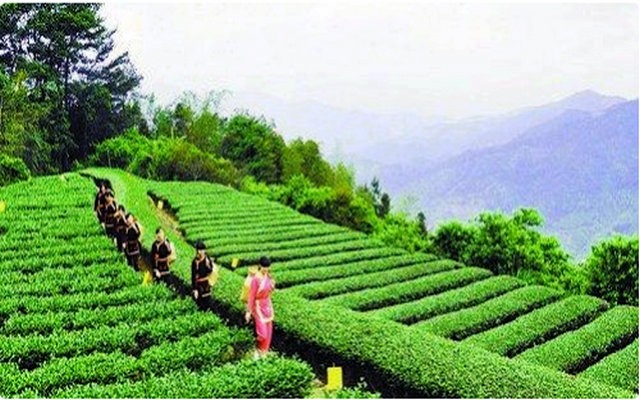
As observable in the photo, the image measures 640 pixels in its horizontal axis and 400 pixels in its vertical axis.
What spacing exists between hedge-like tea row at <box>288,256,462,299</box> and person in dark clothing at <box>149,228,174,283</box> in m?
2.21

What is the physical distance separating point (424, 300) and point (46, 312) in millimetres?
5781

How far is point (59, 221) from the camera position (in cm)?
1270

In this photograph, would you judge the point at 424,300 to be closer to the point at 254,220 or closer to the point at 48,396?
the point at 254,220

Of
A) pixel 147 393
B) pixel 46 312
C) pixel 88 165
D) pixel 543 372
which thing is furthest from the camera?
pixel 88 165

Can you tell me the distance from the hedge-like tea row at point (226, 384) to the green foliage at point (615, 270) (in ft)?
29.9

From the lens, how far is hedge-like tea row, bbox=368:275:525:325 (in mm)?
12406

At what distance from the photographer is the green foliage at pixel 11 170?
37.2ft

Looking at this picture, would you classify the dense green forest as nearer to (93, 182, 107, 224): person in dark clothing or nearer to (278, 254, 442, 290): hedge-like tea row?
(93, 182, 107, 224): person in dark clothing

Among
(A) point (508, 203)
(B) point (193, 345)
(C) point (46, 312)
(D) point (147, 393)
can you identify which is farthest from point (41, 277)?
(A) point (508, 203)

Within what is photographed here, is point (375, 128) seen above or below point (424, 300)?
above

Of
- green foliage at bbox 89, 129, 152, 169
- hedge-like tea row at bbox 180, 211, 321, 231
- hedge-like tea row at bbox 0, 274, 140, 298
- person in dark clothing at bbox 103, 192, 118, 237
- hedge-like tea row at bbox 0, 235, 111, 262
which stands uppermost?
green foliage at bbox 89, 129, 152, 169

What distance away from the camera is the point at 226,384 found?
8.12m

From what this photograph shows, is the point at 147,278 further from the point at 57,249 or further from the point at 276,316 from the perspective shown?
the point at 276,316

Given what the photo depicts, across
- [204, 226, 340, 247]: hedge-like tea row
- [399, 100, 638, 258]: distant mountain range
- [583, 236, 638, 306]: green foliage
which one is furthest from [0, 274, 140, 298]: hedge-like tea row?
[399, 100, 638, 258]: distant mountain range
